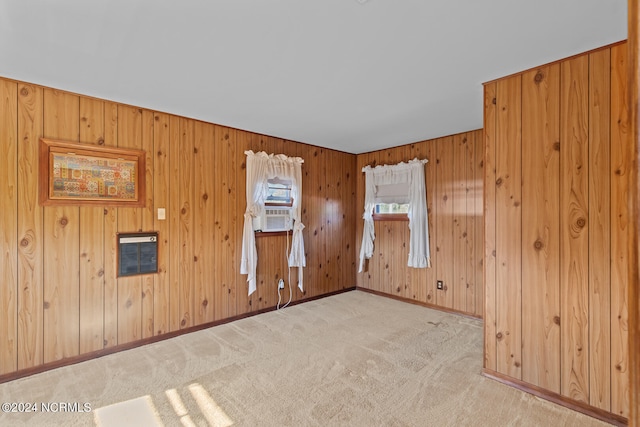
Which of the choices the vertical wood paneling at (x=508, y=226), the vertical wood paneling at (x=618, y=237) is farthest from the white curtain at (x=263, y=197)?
the vertical wood paneling at (x=618, y=237)

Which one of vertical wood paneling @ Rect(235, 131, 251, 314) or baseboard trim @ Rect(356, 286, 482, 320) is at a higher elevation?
vertical wood paneling @ Rect(235, 131, 251, 314)

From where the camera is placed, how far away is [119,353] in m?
2.85

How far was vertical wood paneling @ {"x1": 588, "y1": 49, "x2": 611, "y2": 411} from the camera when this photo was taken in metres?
1.97

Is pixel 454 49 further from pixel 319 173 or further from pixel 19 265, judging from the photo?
pixel 19 265

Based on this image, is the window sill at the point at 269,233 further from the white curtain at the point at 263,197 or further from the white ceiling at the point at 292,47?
the white ceiling at the point at 292,47

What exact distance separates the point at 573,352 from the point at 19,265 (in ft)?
13.4

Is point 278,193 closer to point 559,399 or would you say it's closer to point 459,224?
point 459,224

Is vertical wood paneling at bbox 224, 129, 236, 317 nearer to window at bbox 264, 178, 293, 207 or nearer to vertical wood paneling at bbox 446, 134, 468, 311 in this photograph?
window at bbox 264, 178, 293, 207

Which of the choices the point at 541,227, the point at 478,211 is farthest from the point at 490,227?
the point at 478,211

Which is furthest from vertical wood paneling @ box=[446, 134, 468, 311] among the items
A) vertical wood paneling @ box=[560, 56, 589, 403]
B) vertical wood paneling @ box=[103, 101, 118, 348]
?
vertical wood paneling @ box=[103, 101, 118, 348]

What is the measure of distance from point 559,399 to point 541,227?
116 cm

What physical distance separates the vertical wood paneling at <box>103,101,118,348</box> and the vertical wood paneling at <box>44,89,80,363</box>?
0.67 ft

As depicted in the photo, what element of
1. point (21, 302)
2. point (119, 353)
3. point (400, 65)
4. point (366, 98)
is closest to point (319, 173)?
point (366, 98)

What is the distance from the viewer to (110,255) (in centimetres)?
288
